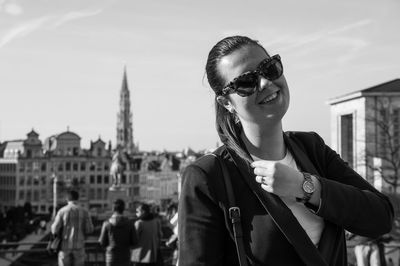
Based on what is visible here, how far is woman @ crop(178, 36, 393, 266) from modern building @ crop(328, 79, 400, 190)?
3184 centimetres

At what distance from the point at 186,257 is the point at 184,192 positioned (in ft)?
0.60

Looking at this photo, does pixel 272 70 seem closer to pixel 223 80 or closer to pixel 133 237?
pixel 223 80

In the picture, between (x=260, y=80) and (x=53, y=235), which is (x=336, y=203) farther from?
(x=53, y=235)

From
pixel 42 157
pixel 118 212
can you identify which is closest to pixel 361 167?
pixel 118 212

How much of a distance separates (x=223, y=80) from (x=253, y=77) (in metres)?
0.11

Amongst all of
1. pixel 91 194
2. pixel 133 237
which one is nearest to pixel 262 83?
pixel 133 237

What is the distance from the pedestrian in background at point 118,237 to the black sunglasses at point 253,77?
27.3 feet

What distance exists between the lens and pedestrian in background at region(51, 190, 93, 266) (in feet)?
30.2

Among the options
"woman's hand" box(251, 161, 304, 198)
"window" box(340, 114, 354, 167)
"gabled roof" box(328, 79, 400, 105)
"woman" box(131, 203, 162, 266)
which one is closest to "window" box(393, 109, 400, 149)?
"gabled roof" box(328, 79, 400, 105)

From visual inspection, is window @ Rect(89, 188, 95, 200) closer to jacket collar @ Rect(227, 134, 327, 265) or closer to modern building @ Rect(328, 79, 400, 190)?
modern building @ Rect(328, 79, 400, 190)

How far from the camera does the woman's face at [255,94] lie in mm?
2084

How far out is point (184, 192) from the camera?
6.52 ft

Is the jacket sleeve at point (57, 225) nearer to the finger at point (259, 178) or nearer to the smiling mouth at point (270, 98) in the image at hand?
the smiling mouth at point (270, 98)

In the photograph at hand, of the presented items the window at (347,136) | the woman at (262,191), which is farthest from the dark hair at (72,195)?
the window at (347,136)
